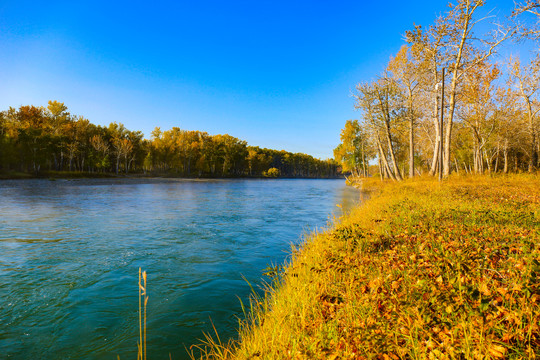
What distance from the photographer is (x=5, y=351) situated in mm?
4297

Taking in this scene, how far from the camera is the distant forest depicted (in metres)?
60.3

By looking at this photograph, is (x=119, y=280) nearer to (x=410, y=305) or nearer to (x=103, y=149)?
(x=410, y=305)

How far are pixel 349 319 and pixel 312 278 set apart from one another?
1641 mm

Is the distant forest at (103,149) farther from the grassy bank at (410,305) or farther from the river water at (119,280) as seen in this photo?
the grassy bank at (410,305)

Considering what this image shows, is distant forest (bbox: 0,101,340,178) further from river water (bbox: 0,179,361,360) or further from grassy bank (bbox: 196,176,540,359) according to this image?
grassy bank (bbox: 196,176,540,359)

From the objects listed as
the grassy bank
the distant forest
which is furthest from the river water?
the distant forest

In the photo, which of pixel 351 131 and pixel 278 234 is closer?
pixel 278 234

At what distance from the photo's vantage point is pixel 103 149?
79.2 m

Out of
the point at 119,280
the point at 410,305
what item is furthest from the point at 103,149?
the point at 410,305

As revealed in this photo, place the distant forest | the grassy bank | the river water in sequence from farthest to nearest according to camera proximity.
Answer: the distant forest, the river water, the grassy bank

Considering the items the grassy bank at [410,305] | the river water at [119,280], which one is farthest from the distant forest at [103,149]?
the grassy bank at [410,305]

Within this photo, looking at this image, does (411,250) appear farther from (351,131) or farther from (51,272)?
(351,131)

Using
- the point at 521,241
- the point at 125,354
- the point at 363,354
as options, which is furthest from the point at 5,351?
the point at 521,241

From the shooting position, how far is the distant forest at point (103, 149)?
198 feet
